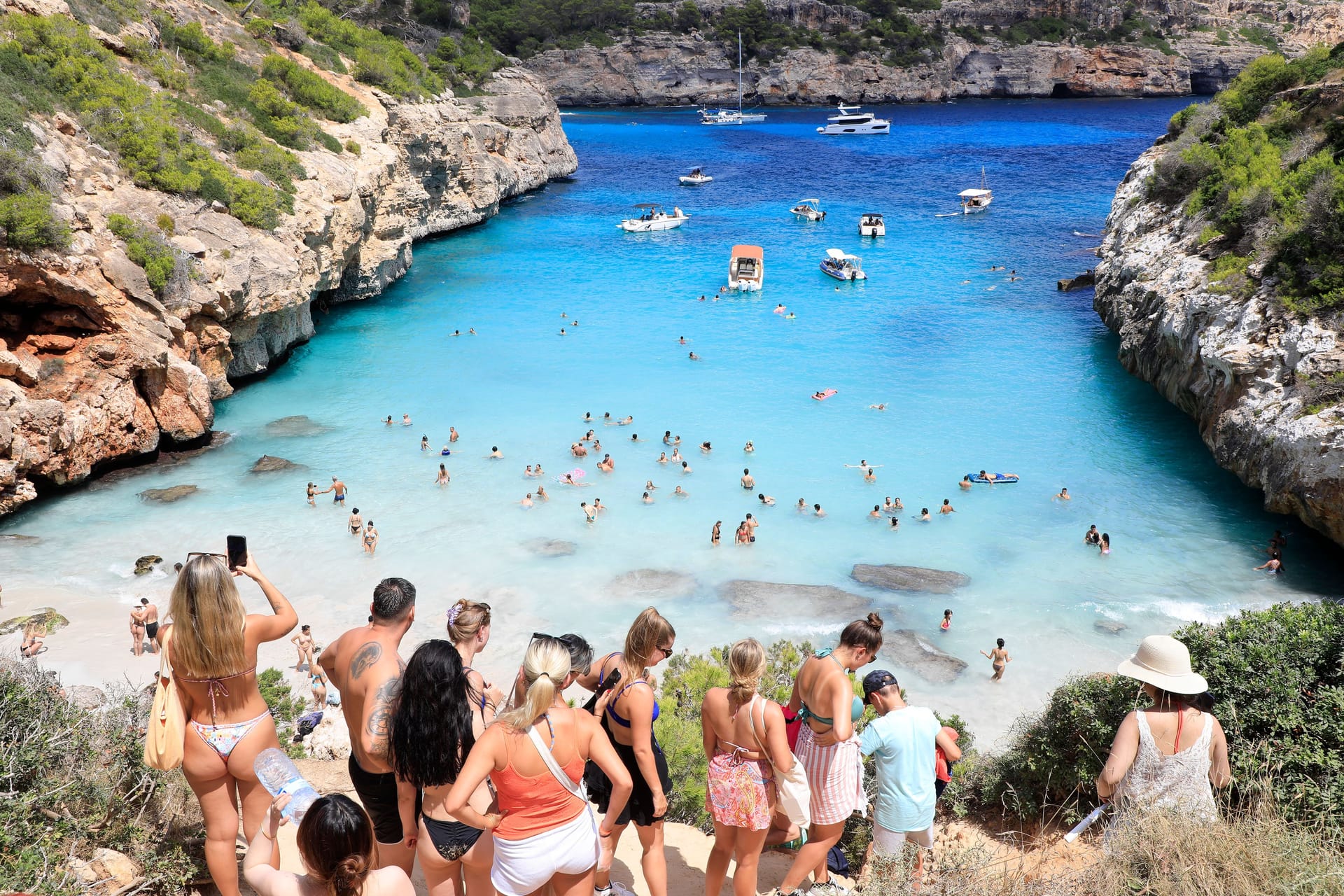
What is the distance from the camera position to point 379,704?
4.36 m

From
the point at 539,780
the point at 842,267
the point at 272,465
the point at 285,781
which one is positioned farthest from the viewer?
the point at 842,267

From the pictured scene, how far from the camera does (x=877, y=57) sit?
105m

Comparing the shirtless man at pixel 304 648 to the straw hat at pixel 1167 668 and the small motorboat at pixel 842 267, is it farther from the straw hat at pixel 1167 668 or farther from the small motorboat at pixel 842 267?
the small motorboat at pixel 842 267

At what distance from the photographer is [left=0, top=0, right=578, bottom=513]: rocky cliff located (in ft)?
55.4

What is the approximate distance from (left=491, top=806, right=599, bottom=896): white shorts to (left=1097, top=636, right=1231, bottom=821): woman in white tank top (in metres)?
2.71

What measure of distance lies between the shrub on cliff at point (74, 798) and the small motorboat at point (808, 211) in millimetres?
47035

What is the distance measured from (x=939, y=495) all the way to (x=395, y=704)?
17157mm

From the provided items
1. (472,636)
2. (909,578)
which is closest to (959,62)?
(909,578)

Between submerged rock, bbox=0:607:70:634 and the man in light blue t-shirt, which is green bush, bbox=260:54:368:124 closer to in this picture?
submerged rock, bbox=0:607:70:634

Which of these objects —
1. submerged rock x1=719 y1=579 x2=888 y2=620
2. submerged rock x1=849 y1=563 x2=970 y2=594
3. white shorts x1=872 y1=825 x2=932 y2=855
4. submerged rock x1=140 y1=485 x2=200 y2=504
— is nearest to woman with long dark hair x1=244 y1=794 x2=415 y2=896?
white shorts x1=872 y1=825 x2=932 y2=855

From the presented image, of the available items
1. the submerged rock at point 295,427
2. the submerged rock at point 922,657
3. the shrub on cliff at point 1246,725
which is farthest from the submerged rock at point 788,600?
the submerged rock at point 295,427

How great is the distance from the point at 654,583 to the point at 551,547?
243cm

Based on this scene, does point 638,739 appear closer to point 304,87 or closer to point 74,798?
point 74,798

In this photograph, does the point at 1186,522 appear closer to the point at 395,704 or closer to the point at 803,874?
the point at 803,874
